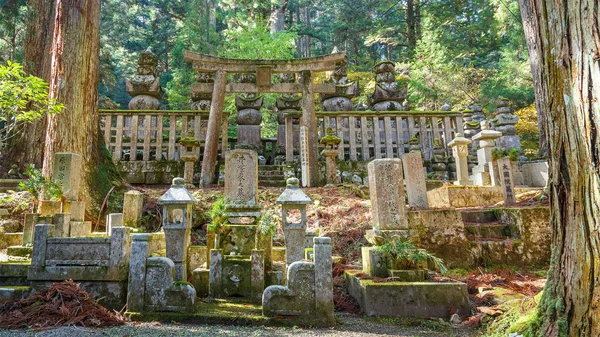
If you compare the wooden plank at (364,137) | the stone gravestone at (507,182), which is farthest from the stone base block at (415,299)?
the wooden plank at (364,137)

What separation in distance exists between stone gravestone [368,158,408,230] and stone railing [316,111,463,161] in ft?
19.5

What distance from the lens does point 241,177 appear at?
19.6 feet

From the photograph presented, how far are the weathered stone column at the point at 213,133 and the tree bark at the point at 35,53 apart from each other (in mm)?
3877

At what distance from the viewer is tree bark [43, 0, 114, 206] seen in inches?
249

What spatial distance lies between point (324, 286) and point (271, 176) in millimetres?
6712

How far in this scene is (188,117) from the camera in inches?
438

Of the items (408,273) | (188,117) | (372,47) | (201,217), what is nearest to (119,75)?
(188,117)

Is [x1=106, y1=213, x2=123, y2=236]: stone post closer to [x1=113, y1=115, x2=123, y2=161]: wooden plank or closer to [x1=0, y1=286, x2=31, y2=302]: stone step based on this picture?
[x1=0, y1=286, x2=31, y2=302]: stone step

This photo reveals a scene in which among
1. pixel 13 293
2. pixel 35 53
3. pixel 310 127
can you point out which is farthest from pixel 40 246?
pixel 35 53

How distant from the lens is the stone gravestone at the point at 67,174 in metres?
5.46

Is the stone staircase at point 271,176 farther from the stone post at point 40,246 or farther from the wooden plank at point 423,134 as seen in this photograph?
the stone post at point 40,246

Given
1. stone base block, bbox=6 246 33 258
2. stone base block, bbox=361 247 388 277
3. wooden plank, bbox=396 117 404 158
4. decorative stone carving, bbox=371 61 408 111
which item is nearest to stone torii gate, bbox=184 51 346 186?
wooden plank, bbox=396 117 404 158

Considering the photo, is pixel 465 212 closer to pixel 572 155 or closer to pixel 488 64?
pixel 572 155

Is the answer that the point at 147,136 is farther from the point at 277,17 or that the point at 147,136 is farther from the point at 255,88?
the point at 277,17
